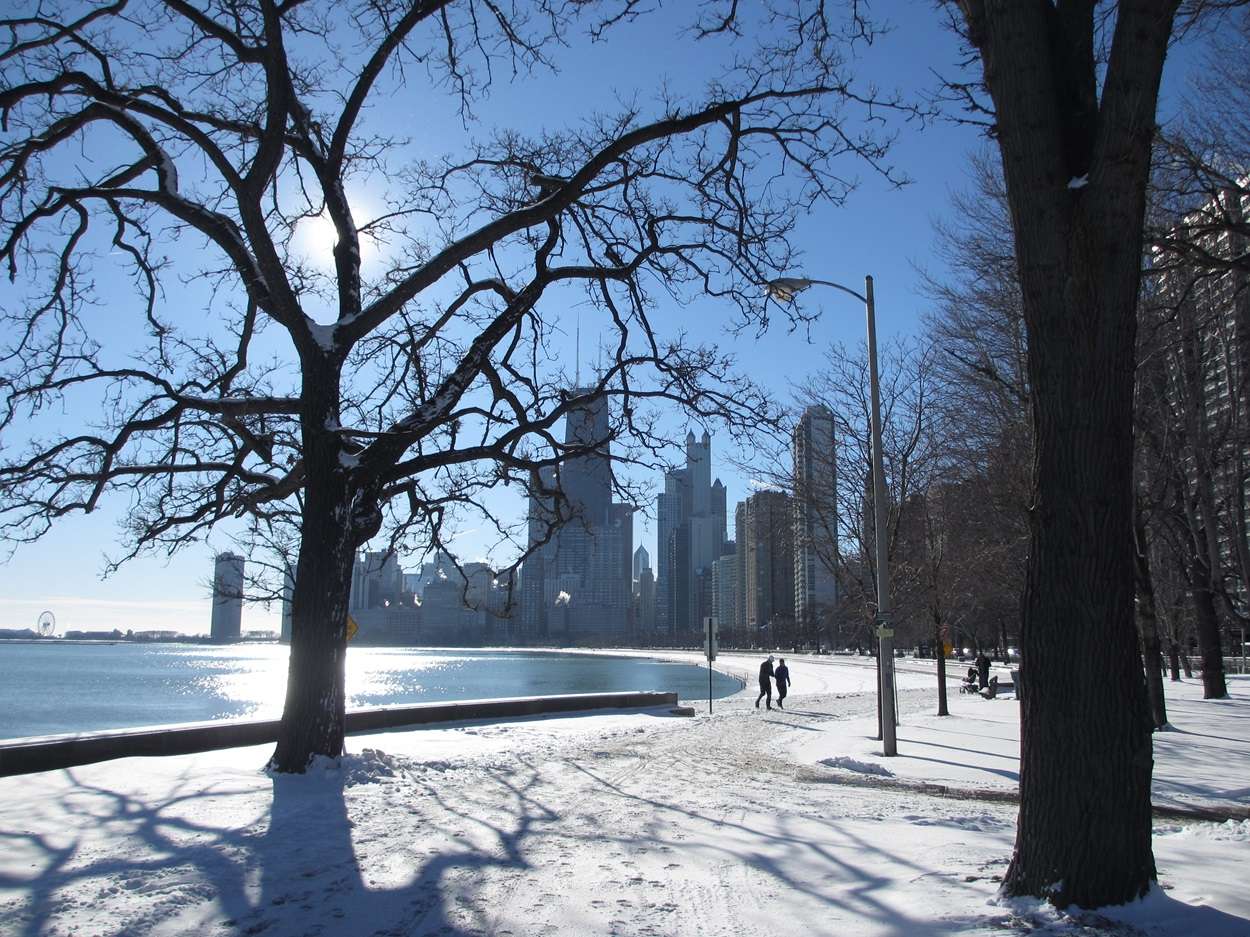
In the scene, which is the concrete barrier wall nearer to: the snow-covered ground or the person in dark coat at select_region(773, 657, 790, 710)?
the snow-covered ground

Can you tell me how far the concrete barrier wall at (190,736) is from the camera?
39.5 feet

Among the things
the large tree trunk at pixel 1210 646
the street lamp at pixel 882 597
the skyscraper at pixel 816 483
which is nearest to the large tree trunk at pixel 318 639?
the street lamp at pixel 882 597

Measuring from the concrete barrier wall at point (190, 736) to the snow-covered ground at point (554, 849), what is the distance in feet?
3.33

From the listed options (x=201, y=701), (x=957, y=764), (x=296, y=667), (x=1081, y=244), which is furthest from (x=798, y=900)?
(x=201, y=701)

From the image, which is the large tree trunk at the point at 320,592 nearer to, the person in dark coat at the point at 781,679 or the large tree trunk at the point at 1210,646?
the person in dark coat at the point at 781,679

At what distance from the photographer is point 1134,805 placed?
16.3 ft

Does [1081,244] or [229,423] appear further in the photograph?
[229,423]

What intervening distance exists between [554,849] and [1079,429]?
501cm

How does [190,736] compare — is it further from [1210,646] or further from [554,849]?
[1210,646]

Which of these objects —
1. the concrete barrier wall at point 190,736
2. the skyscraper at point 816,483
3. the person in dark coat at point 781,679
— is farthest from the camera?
the person in dark coat at point 781,679

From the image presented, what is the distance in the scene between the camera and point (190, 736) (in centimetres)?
1423

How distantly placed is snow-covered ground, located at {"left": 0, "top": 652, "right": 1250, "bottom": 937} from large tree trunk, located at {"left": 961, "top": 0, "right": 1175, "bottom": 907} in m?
0.46

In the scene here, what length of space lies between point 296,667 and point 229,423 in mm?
4387

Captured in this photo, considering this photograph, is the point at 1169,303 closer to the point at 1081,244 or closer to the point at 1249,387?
the point at 1249,387
